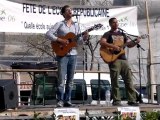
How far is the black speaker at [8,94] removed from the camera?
809 cm

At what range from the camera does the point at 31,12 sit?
1102cm

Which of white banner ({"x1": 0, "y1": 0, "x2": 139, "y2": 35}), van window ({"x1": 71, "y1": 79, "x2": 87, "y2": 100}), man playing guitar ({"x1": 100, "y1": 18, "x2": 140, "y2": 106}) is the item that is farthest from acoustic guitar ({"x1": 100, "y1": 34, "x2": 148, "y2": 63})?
van window ({"x1": 71, "y1": 79, "x2": 87, "y2": 100})

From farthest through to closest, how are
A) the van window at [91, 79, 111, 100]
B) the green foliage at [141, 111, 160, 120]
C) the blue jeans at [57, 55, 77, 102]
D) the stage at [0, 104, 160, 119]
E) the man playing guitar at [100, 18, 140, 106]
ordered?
the van window at [91, 79, 111, 100]
the man playing guitar at [100, 18, 140, 106]
the blue jeans at [57, 55, 77, 102]
the green foliage at [141, 111, 160, 120]
the stage at [0, 104, 160, 119]

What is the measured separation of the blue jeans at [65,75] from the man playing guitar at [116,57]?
0.66 meters

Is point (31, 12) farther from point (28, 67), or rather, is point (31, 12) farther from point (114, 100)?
point (114, 100)

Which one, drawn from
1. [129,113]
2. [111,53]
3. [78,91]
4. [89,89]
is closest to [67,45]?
[111,53]

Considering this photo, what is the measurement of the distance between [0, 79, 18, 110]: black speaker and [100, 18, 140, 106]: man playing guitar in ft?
5.19

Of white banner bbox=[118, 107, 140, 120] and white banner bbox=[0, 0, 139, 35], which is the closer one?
white banner bbox=[118, 107, 140, 120]

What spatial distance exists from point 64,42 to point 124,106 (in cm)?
138

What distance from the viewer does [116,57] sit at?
8789 mm

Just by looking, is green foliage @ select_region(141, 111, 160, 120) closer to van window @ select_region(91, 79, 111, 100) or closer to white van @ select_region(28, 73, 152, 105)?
white van @ select_region(28, 73, 152, 105)

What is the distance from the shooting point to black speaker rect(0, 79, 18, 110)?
8094 millimetres

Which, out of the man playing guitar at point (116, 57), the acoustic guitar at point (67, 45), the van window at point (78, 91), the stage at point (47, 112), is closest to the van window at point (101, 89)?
the van window at point (78, 91)

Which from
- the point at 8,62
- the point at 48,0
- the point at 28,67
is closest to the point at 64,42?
the point at 28,67
